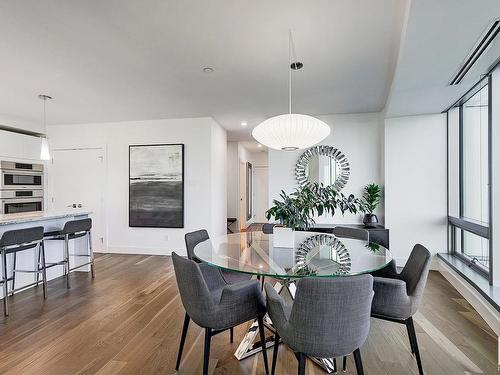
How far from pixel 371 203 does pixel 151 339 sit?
365cm

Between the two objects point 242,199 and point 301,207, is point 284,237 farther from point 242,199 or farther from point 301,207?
point 242,199

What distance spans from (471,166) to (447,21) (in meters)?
2.52

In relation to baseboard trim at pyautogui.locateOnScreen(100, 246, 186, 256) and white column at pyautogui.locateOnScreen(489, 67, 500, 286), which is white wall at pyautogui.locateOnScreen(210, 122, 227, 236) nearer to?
baseboard trim at pyautogui.locateOnScreen(100, 246, 186, 256)

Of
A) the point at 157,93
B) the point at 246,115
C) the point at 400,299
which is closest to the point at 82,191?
the point at 157,93

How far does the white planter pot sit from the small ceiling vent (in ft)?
6.50

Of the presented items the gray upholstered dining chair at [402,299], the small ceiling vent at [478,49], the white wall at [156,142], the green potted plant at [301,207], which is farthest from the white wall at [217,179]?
the small ceiling vent at [478,49]

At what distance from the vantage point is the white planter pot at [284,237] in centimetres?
220

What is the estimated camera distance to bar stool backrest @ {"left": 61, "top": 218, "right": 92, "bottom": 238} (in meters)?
3.32

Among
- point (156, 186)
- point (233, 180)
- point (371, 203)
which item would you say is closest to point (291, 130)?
point (371, 203)

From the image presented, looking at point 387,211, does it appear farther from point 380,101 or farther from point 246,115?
point 246,115

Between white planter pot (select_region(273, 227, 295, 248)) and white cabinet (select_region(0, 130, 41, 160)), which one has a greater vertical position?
white cabinet (select_region(0, 130, 41, 160))

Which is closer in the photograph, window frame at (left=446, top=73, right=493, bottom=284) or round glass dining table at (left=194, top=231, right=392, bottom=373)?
round glass dining table at (left=194, top=231, right=392, bottom=373)

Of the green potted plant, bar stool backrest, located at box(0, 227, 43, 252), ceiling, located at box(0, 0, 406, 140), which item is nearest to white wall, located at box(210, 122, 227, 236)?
ceiling, located at box(0, 0, 406, 140)

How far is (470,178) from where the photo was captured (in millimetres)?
3479
